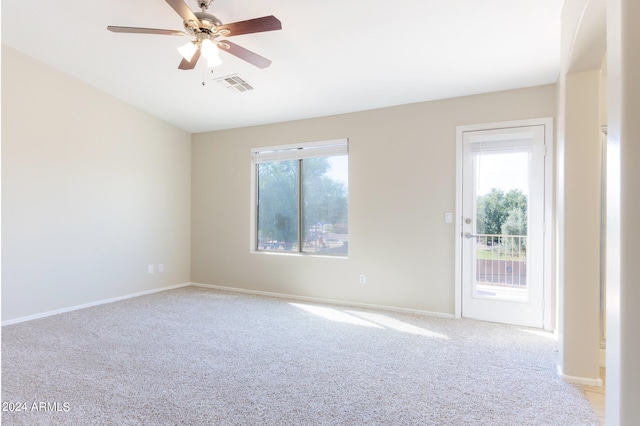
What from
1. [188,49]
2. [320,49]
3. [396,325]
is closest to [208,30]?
[188,49]

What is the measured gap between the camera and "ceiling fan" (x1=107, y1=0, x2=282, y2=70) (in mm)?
2260

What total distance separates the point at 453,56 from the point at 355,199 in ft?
6.39

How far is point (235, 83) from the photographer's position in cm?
384

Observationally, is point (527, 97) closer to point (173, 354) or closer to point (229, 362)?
point (229, 362)

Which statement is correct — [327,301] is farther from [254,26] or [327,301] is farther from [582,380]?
[254,26]

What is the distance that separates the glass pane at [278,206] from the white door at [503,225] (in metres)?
2.28

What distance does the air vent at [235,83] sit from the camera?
12.3ft

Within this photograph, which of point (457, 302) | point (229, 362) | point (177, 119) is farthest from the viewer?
point (177, 119)

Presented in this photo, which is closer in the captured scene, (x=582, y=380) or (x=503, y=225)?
(x=582, y=380)

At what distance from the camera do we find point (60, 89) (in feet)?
13.2

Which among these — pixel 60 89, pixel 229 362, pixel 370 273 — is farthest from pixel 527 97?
pixel 60 89

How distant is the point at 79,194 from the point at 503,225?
4920 mm

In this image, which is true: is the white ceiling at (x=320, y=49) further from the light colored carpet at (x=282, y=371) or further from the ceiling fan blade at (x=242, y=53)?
the light colored carpet at (x=282, y=371)

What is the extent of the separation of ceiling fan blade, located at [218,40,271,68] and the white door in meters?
2.36
